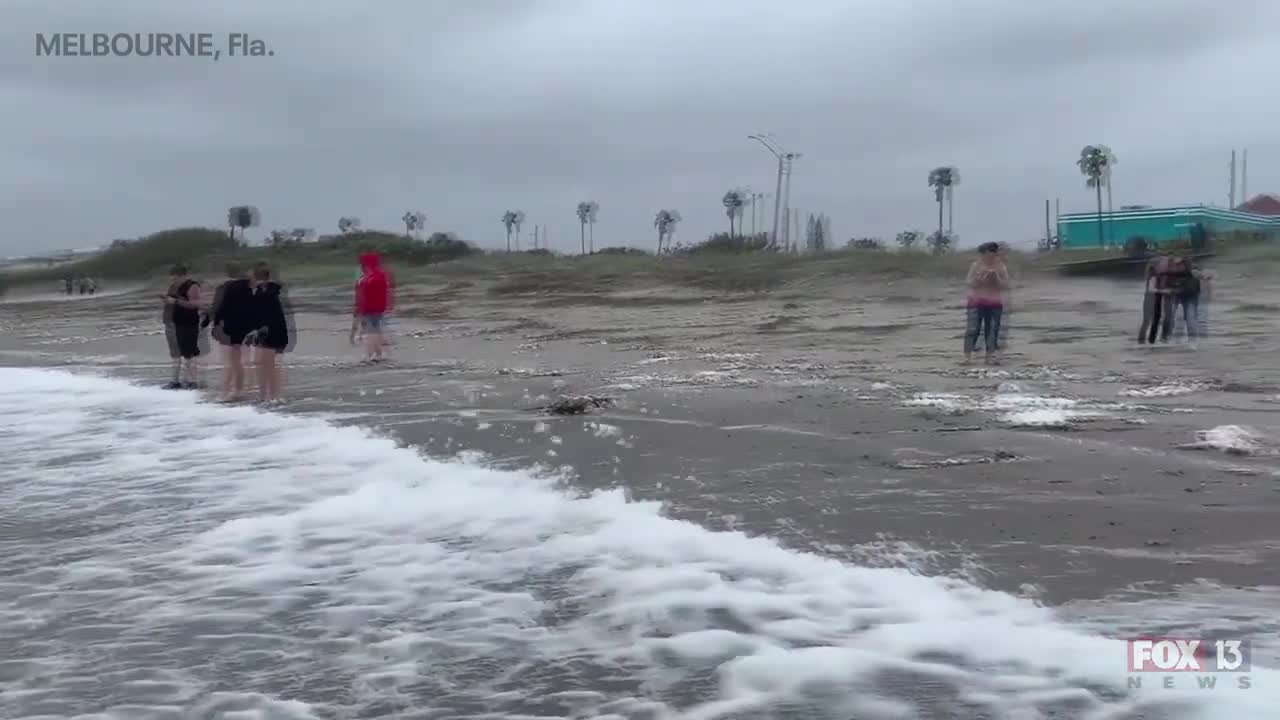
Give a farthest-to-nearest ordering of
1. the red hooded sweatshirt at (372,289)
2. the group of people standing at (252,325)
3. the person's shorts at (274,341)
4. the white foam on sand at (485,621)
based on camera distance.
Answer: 1. the red hooded sweatshirt at (372,289)
2. the group of people standing at (252,325)
3. the person's shorts at (274,341)
4. the white foam on sand at (485,621)

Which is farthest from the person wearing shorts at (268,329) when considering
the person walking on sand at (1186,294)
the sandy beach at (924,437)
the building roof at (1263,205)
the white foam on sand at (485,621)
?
the building roof at (1263,205)

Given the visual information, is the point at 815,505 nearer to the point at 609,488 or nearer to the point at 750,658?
the point at 609,488

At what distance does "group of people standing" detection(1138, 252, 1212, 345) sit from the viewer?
15719 mm

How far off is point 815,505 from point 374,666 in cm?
316

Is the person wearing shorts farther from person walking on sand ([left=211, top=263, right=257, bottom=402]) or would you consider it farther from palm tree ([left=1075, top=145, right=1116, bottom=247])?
palm tree ([left=1075, top=145, right=1116, bottom=247])

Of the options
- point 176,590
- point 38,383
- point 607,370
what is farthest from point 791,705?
point 38,383

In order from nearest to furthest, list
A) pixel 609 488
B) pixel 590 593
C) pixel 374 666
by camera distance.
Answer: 1. pixel 374 666
2. pixel 590 593
3. pixel 609 488

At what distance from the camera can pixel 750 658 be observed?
4109mm

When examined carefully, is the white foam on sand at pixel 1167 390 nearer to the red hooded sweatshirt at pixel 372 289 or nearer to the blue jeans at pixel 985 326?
the blue jeans at pixel 985 326

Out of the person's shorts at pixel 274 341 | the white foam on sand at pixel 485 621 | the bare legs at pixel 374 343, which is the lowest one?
the white foam on sand at pixel 485 621

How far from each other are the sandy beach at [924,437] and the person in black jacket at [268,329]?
464mm

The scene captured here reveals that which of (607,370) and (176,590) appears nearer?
(176,590)

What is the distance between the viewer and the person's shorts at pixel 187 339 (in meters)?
14.3

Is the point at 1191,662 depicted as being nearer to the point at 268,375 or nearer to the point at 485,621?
the point at 485,621
